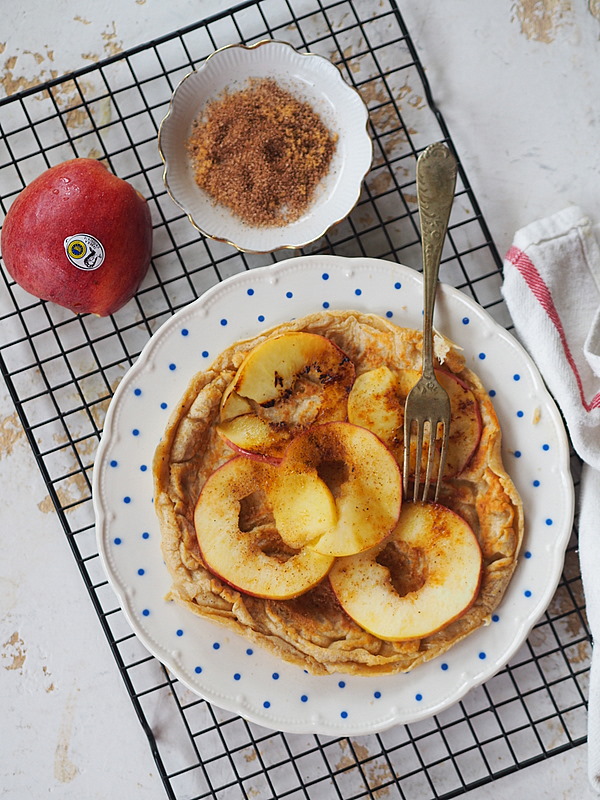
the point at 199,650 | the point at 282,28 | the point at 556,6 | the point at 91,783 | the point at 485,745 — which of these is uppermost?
the point at 282,28

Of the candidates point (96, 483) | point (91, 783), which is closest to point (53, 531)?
point (96, 483)

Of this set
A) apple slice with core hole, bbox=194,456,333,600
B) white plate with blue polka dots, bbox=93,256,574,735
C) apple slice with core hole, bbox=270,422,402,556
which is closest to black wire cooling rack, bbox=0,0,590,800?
white plate with blue polka dots, bbox=93,256,574,735

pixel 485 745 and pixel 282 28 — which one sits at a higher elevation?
pixel 282 28

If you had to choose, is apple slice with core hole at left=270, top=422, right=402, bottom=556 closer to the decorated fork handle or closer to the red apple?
the decorated fork handle

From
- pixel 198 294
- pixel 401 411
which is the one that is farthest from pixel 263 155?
pixel 401 411

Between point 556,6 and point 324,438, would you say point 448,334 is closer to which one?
point 324,438

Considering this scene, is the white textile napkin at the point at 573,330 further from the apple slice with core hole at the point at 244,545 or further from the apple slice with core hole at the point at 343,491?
the apple slice with core hole at the point at 244,545

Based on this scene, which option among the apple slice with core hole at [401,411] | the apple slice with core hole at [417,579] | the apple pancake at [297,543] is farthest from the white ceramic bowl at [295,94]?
the apple slice with core hole at [417,579]
